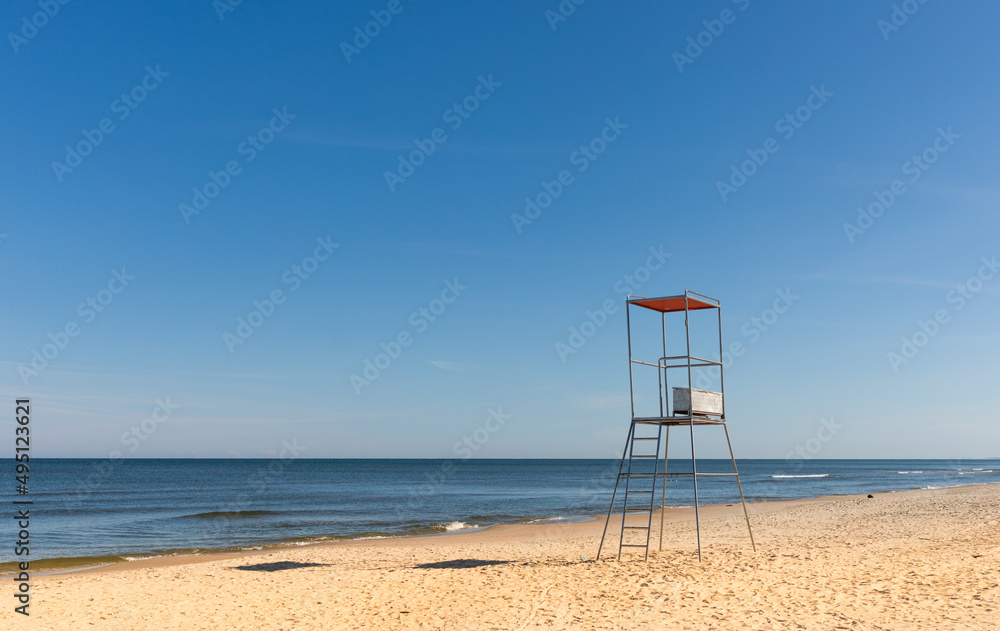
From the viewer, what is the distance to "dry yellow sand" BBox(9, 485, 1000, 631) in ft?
25.8

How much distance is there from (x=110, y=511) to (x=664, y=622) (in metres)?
29.8

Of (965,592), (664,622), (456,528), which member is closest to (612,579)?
(664,622)

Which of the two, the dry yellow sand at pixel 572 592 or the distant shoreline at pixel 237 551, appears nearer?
the dry yellow sand at pixel 572 592

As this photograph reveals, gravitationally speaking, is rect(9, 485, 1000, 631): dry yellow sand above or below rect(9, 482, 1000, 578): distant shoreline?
above

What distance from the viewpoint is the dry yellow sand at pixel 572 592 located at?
25.8 ft

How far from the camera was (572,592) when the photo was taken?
30.3 feet

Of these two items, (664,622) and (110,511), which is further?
(110,511)

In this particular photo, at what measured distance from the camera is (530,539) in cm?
2012

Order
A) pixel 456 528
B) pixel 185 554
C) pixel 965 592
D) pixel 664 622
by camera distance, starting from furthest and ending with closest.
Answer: pixel 456 528
pixel 185 554
pixel 965 592
pixel 664 622

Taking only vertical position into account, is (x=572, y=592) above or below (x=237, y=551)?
above

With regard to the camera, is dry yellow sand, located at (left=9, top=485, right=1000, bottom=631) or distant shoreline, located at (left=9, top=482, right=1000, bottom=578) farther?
distant shoreline, located at (left=9, top=482, right=1000, bottom=578)

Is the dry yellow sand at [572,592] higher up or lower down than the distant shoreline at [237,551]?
higher up

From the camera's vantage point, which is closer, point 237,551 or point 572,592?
point 572,592

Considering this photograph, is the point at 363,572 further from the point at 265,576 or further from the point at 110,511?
the point at 110,511
